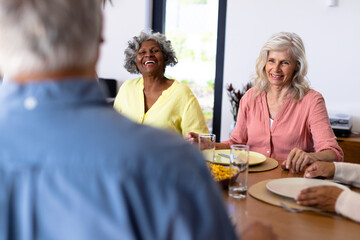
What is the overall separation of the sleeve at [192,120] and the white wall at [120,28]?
2.39 meters

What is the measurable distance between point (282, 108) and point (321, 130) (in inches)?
11.3

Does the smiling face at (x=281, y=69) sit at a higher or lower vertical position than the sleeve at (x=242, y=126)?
higher

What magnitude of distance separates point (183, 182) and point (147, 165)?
6cm

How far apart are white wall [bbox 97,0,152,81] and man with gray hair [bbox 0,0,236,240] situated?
4332mm

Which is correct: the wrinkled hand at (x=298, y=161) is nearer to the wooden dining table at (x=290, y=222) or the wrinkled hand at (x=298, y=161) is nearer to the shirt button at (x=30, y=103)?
the wooden dining table at (x=290, y=222)

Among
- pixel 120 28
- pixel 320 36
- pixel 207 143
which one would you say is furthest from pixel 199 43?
pixel 207 143

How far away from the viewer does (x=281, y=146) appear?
8.08ft

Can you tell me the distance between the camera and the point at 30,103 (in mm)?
612

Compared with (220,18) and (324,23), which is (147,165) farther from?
(220,18)

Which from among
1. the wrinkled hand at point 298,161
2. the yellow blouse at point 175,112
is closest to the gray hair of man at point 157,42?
the yellow blouse at point 175,112

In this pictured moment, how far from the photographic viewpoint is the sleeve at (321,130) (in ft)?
7.16

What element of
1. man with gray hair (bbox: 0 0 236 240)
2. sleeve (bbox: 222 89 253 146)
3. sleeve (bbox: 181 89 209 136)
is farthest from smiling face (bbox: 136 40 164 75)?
man with gray hair (bbox: 0 0 236 240)

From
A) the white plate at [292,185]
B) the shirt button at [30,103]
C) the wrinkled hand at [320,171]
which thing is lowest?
the white plate at [292,185]

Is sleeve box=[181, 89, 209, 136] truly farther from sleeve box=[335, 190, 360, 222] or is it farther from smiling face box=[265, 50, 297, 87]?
sleeve box=[335, 190, 360, 222]
